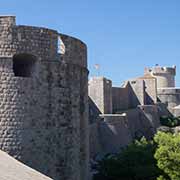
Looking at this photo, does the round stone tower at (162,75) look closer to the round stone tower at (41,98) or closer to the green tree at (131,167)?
the green tree at (131,167)

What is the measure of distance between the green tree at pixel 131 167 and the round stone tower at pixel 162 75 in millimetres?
38454

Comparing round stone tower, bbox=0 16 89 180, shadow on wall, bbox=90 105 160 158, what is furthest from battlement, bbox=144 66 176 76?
round stone tower, bbox=0 16 89 180

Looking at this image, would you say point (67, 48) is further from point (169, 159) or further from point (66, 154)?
point (169, 159)

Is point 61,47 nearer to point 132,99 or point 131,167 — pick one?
point 131,167

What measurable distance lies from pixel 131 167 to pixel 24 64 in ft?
24.7

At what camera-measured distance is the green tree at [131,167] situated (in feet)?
53.0

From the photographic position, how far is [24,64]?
1131 cm

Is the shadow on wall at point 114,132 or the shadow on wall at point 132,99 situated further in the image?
the shadow on wall at point 132,99

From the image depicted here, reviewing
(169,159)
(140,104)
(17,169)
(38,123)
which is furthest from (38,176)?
(140,104)

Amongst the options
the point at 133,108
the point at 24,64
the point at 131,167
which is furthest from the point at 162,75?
the point at 24,64

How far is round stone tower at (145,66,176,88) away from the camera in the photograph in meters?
55.8

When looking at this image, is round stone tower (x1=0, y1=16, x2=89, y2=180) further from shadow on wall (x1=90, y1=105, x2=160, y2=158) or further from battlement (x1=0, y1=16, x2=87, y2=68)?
shadow on wall (x1=90, y1=105, x2=160, y2=158)

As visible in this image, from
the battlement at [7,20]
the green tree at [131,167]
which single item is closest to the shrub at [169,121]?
the green tree at [131,167]

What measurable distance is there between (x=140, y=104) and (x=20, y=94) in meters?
31.8
